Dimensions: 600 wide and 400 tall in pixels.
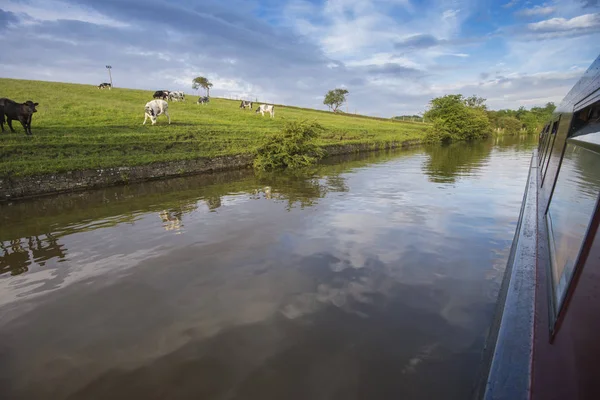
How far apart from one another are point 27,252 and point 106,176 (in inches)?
269

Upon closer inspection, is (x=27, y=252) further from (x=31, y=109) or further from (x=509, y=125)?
(x=509, y=125)

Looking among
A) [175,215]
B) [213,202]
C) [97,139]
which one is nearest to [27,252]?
[175,215]

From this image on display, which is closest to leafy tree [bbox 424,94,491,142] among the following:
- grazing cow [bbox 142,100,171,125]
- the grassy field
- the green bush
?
the grassy field

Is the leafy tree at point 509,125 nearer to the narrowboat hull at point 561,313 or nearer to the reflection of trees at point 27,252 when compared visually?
the narrowboat hull at point 561,313

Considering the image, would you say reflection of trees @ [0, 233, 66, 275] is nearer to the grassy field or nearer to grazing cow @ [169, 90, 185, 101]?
the grassy field

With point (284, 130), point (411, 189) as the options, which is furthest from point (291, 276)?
point (284, 130)

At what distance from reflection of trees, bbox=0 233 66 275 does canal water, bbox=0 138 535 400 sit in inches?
1.6

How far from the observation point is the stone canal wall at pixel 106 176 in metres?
10.1

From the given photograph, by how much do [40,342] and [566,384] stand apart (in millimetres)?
4375

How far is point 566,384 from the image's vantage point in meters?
1.32

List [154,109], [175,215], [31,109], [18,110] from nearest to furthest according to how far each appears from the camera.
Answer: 1. [175,215]
2. [18,110]
3. [31,109]
4. [154,109]

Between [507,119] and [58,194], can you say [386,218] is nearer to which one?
[58,194]

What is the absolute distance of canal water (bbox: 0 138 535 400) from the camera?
2793 millimetres

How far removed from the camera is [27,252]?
5.84m
